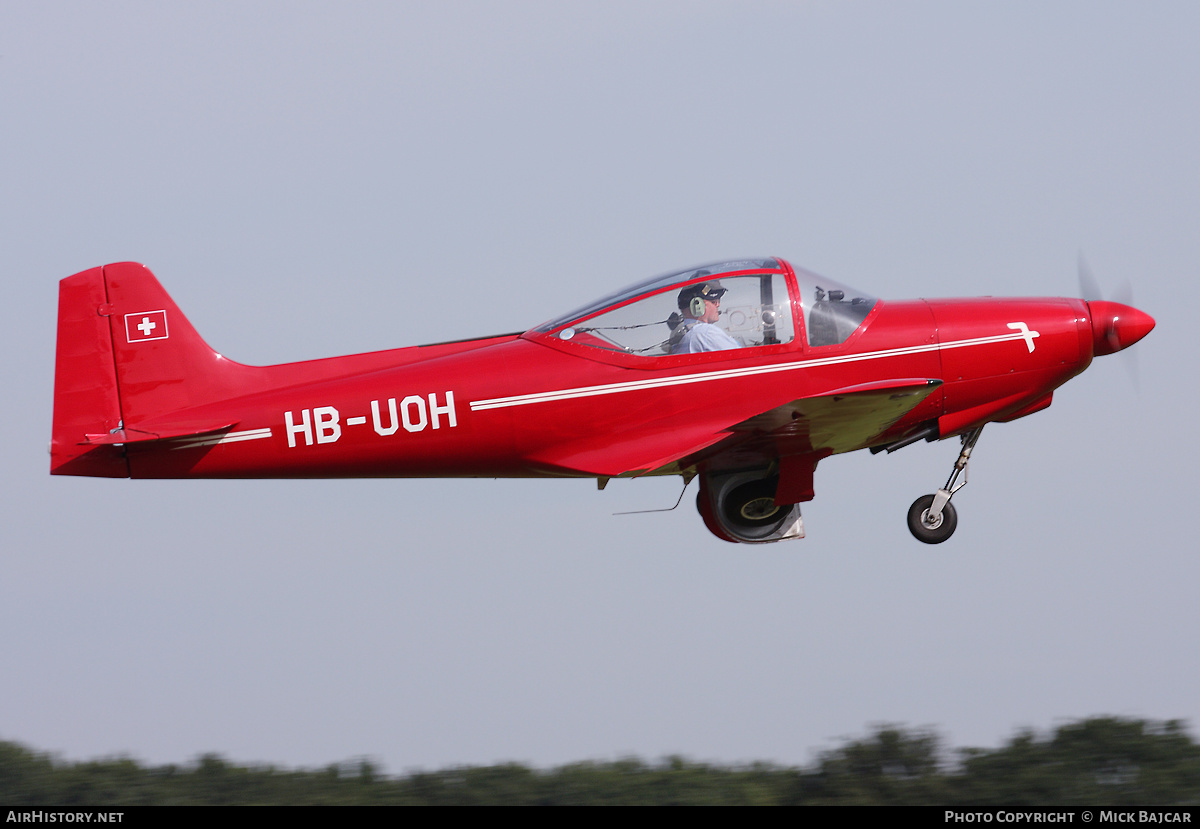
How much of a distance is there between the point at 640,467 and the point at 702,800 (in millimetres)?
4183

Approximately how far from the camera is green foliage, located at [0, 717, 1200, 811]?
40.0 feet

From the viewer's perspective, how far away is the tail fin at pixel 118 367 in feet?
30.0

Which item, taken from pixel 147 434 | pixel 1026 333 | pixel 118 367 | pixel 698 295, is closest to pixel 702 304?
pixel 698 295

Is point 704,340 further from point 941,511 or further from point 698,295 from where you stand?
point 941,511

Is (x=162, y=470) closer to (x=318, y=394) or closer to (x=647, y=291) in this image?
(x=318, y=394)

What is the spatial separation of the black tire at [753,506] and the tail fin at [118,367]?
4046mm

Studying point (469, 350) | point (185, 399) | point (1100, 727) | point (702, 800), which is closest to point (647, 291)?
point (469, 350)

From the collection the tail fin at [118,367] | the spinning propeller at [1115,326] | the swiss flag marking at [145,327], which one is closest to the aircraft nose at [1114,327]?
the spinning propeller at [1115,326]

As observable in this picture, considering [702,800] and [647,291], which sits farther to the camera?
[702,800]

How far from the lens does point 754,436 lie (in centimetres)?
903

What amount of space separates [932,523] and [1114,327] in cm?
217

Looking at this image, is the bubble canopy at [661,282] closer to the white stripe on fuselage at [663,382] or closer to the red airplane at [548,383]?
the red airplane at [548,383]

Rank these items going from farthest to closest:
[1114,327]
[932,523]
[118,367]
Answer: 1. [932,523]
2. [1114,327]
3. [118,367]

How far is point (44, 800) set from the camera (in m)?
13.5
